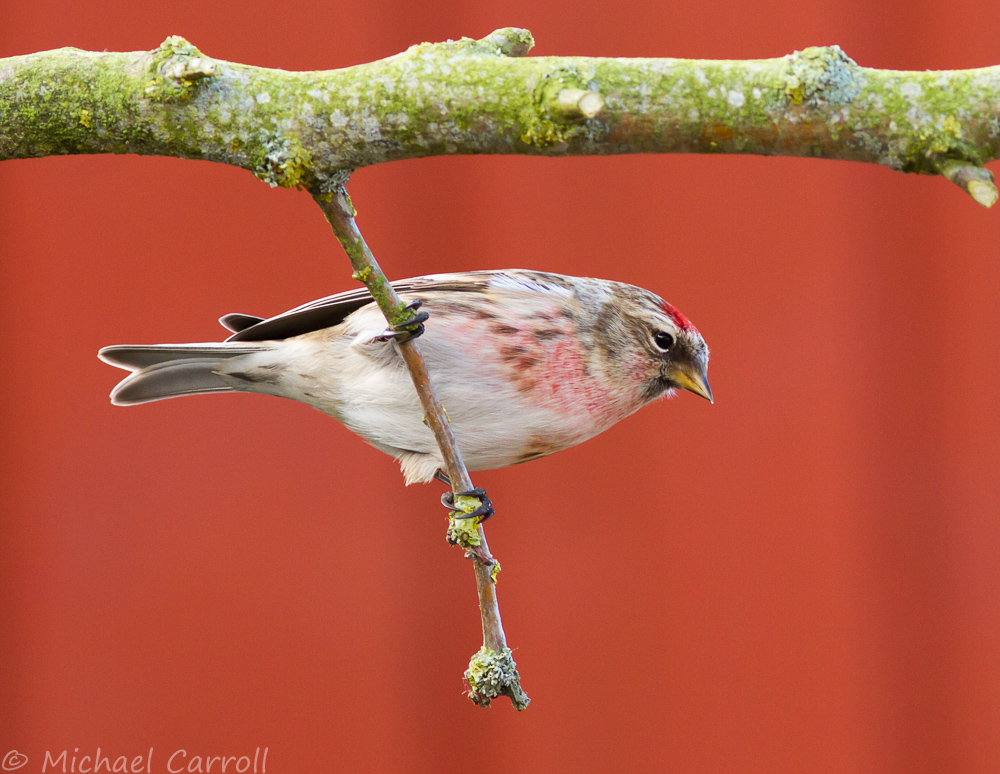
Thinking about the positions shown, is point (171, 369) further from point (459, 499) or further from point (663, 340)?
point (663, 340)

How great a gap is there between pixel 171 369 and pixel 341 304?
24 centimetres

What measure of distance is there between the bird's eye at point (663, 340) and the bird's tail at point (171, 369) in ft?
1.69

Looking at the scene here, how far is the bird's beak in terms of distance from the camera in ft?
3.75

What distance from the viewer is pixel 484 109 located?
652 mm

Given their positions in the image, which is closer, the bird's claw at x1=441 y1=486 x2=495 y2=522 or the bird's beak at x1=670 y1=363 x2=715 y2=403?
the bird's claw at x1=441 y1=486 x2=495 y2=522

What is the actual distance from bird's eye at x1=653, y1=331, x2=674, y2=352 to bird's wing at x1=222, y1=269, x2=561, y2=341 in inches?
7.2

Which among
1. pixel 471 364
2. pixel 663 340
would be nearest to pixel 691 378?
pixel 663 340

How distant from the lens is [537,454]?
110 cm

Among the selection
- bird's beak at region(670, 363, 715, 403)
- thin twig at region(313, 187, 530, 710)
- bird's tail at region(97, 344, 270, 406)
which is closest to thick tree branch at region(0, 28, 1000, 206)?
thin twig at region(313, 187, 530, 710)

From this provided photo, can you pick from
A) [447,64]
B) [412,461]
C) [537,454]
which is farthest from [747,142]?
[412,461]

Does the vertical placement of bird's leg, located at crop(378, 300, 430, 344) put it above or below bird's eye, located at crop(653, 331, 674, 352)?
below

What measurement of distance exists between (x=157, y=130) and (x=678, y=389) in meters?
0.76

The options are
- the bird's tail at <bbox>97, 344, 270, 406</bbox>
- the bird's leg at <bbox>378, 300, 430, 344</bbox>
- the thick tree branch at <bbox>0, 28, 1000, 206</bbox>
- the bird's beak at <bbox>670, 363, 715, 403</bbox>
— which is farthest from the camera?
the bird's beak at <bbox>670, 363, 715, 403</bbox>

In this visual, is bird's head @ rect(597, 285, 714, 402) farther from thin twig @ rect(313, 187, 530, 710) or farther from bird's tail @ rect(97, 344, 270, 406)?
bird's tail @ rect(97, 344, 270, 406)
